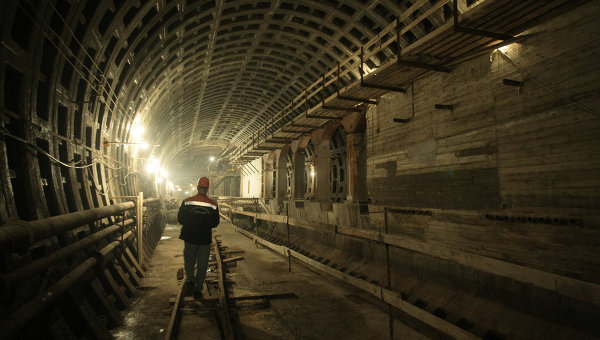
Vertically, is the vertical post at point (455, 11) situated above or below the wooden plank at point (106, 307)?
above

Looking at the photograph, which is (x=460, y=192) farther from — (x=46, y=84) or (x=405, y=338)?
(x=46, y=84)

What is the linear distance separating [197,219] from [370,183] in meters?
5.95

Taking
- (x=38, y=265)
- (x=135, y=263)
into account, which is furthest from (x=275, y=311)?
(x=135, y=263)

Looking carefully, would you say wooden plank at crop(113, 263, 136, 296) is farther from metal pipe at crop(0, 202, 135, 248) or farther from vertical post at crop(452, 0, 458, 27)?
vertical post at crop(452, 0, 458, 27)

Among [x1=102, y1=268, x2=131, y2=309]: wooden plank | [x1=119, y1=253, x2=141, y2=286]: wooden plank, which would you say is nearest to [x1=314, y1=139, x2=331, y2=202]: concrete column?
[x1=119, y1=253, x2=141, y2=286]: wooden plank

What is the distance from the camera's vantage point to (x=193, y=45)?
11031 millimetres

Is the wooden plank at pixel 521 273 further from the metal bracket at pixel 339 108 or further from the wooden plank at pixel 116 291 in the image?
the metal bracket at pixel 339 108

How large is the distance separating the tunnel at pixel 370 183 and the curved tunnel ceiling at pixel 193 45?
0.07 m

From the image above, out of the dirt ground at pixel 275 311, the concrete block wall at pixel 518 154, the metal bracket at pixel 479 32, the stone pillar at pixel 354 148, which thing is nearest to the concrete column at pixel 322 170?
the stone pillar at pixel 354 148

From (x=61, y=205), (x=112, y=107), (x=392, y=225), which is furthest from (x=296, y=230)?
(x=61, y=205)

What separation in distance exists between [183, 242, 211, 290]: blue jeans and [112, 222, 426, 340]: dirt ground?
0.45m

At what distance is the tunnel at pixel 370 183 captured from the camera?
4184mm

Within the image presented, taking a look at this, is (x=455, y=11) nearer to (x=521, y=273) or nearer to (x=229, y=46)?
(x=521, y=273)

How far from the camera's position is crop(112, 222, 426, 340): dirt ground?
15.9 ft
